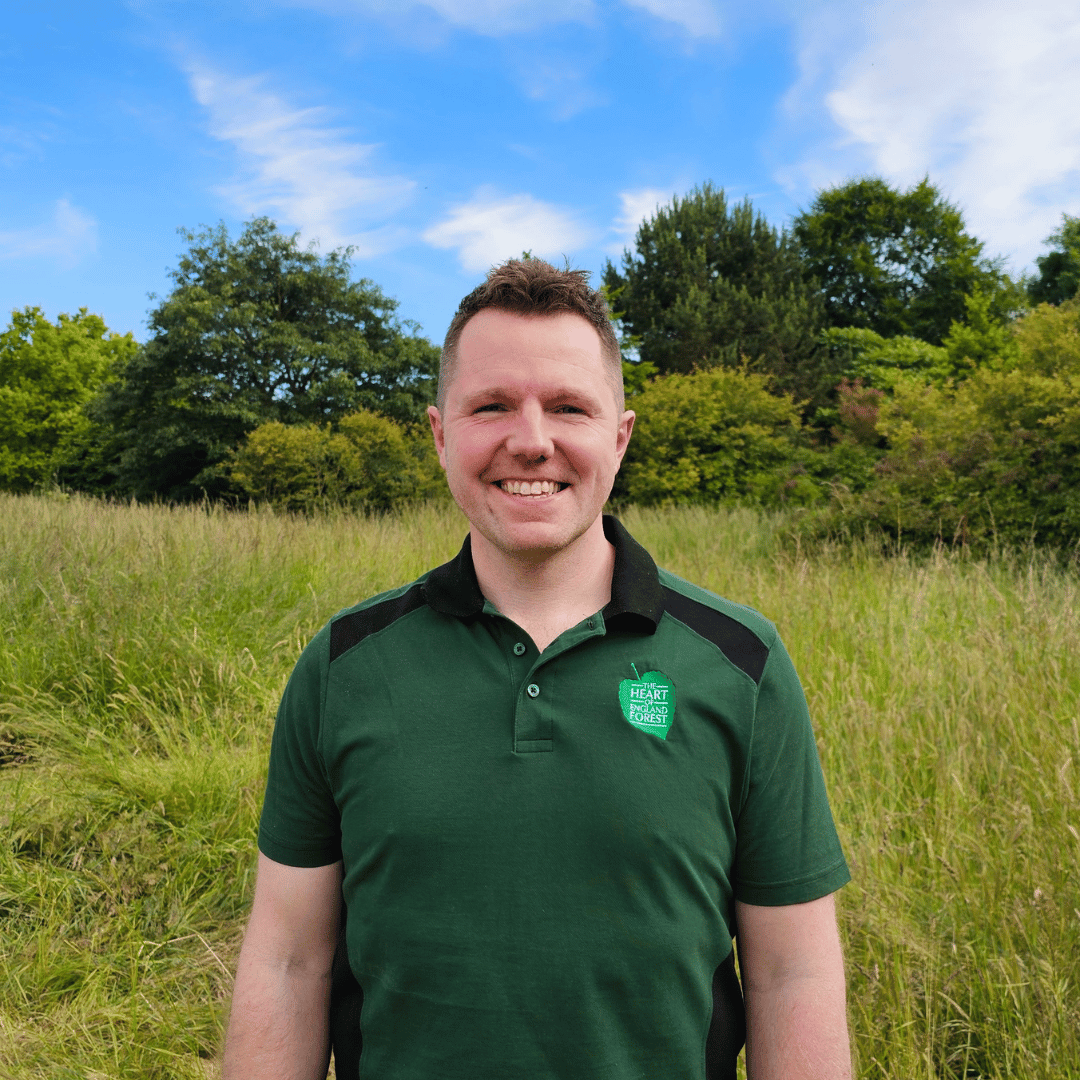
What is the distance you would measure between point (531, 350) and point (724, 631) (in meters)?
0.58

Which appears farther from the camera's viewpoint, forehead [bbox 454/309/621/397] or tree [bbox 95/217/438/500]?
tree [bbox 95/217/438/500]

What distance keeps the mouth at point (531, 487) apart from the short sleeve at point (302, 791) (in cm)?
44

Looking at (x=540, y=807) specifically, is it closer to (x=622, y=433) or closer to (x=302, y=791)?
(x=302, y=791)

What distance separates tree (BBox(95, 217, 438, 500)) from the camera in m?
21.8

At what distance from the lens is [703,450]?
55.8 ft

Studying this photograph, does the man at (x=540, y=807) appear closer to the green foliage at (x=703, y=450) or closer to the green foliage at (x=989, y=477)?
the green foliage at (x=989, y=477)

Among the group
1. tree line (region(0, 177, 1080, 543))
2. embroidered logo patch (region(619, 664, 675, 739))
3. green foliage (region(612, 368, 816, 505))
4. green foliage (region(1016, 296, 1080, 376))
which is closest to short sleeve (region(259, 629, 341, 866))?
embroidered logo patch (region(619, 664, 675, 739))

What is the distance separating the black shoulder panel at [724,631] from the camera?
1.34 m

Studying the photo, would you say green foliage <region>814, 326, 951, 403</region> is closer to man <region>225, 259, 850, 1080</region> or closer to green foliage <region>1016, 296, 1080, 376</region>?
green foliage <region>1016, 296, 1080, 376</region>

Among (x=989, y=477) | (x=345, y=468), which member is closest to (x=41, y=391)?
(x=345, y=468)

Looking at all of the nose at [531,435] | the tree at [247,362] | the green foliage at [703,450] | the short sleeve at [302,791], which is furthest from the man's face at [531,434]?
the tree at [247,362]

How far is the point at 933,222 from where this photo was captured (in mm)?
27391

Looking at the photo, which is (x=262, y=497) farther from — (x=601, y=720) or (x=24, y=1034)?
(x=601, y=720)

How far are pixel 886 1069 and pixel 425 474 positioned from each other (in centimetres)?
1632
